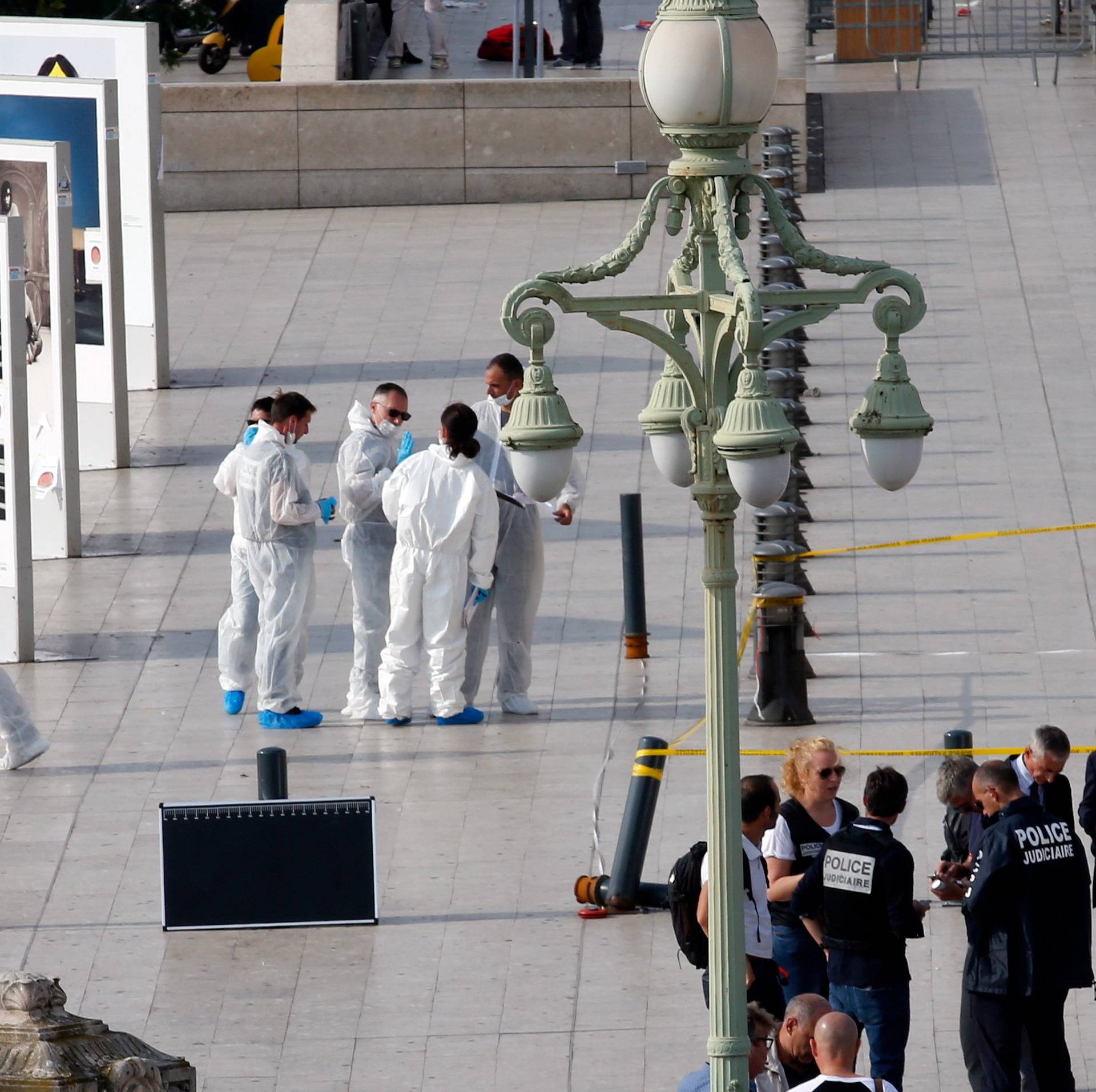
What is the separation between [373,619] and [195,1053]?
4.30 meters

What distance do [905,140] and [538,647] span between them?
13.4 meters

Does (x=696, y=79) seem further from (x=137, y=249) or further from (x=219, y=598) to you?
(x=137, y=249)

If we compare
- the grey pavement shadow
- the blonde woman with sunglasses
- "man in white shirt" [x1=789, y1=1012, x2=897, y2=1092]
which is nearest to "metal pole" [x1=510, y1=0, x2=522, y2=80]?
the grey pavement shadow

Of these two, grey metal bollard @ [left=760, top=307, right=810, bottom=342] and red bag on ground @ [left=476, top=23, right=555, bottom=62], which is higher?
red bag on ground @ [left=476, top=23, right=555, bottom=62]

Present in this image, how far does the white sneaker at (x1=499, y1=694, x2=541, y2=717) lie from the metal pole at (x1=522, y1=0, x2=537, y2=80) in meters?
13.9

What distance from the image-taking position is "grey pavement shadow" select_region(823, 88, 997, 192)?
24781 millimetres

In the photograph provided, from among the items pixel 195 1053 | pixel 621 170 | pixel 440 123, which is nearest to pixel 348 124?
pixel 440 123

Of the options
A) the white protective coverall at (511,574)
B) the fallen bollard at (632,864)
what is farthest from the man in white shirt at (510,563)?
the fallen bollard at (632,864)

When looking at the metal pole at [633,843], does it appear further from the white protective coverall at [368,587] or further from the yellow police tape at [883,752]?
the white protective coverall at [368,587]

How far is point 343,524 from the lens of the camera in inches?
645

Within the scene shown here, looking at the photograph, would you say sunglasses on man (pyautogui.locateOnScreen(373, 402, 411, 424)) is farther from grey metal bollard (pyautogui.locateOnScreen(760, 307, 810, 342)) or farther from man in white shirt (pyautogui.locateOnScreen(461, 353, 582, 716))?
grey metal bollard (pyautogui.locateOnScreen(760, 307, 810, 342))

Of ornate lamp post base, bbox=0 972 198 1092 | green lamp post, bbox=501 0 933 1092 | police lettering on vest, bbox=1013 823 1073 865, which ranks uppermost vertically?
green lamp post, bbox=501 0 933 1092

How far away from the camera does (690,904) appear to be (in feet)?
27.2

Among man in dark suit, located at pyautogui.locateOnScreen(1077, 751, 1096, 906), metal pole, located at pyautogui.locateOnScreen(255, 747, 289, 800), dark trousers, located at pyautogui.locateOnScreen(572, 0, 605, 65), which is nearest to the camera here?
man in dark suit, located at pyautogui.locateOnScreen(1077, 751, 1096, 906)
